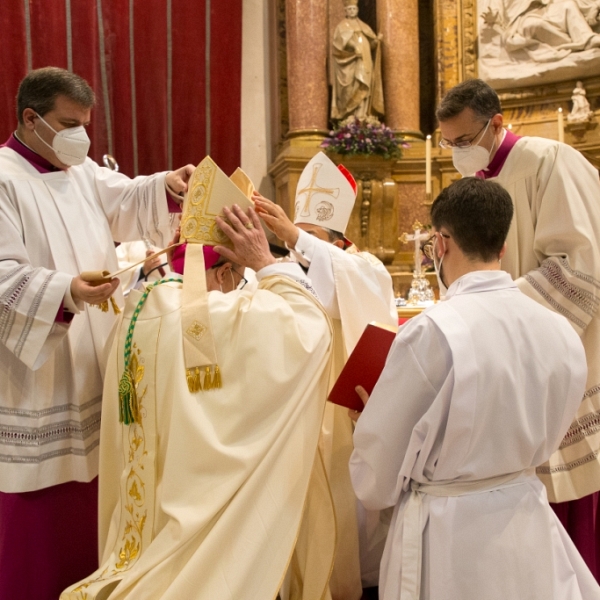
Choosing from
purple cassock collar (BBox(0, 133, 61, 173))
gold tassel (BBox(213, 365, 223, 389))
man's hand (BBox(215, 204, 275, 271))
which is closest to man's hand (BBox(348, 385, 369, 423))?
gold tassel (BBox(213, 365, 223, 389))

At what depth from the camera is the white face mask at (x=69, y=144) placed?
9.04 feet

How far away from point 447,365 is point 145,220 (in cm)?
167

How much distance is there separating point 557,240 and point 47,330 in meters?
1.97

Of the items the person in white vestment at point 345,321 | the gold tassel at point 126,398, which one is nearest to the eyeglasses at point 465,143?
the person in white vestment at point 345,321

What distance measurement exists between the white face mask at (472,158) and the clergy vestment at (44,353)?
1.54m

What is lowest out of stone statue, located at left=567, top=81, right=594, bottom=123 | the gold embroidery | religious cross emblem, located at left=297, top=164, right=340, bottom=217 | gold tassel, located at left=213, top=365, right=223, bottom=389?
the gold embroidery

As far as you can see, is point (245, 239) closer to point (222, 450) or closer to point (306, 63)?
point (222, 450)

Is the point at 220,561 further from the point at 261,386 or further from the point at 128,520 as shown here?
the point at 261,386

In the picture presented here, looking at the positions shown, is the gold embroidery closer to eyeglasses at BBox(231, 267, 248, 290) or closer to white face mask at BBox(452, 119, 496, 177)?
eyeglasses at BBox(231, 267, 248, 290)

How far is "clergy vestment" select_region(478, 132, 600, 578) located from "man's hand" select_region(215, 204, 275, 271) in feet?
3.45

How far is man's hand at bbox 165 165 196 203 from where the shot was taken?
3.04m

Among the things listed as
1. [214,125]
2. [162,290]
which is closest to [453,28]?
[214,125]

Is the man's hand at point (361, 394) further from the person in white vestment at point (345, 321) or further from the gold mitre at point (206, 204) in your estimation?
the gold mitre at point (206, 204)

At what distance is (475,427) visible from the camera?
190 cm
